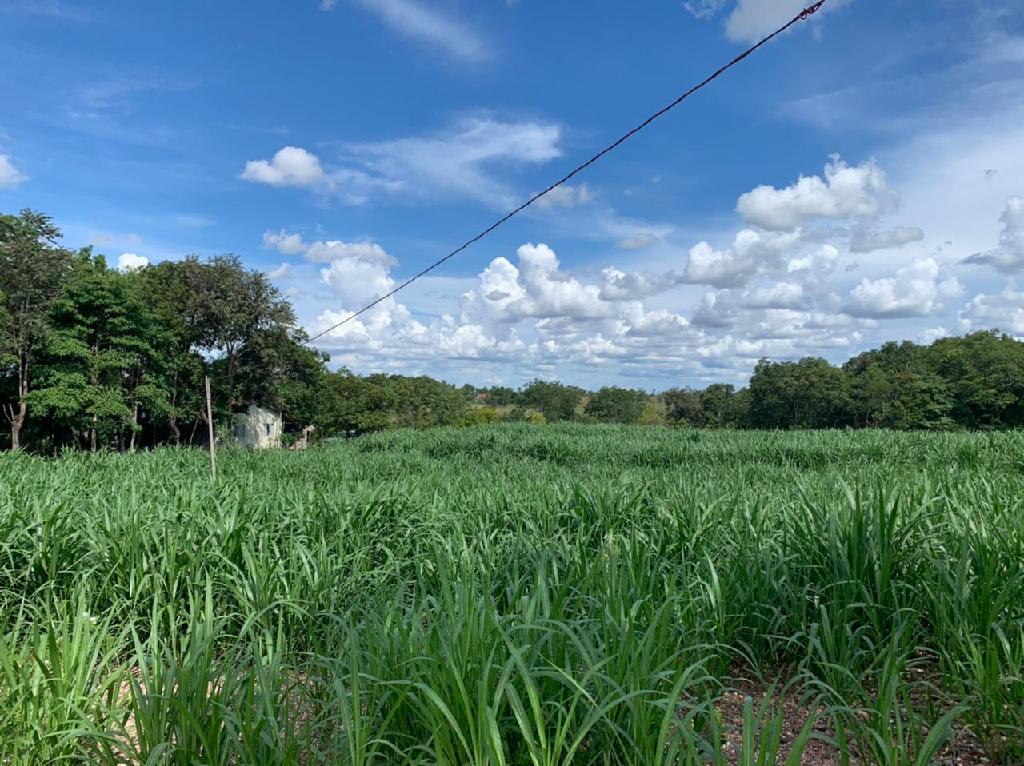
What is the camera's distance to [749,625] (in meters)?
2.85

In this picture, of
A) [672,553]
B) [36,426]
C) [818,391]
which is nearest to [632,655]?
[672,553]

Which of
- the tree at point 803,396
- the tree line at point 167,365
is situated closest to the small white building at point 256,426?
the tree line at point 167,365

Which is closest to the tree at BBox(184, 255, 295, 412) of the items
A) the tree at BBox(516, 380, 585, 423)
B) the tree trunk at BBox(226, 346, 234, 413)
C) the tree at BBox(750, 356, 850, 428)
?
the tree trunk at BBox(226, 346, 234, 413)

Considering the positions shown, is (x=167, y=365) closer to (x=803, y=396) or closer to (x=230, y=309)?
(x=230, y=309)

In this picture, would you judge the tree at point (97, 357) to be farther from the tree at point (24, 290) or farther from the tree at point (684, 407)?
the tree at point (684, 407)

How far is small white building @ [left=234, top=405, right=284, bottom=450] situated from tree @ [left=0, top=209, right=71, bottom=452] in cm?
826

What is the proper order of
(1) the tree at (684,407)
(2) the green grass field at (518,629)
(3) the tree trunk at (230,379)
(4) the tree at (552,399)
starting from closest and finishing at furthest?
(2) the green grass field at (518,629)
(3) the tree trunk at (230,379)
(1) the tree at (684,407)
(4) the tree at (552,399)

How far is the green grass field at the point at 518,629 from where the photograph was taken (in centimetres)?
177

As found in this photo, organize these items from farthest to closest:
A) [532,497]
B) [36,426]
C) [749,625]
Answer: [36,426] < [532,497] < [749,625]

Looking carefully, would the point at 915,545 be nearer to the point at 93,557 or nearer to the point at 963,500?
the point at 963,500

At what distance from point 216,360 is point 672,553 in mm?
28817

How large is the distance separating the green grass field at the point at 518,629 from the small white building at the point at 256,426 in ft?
84.1

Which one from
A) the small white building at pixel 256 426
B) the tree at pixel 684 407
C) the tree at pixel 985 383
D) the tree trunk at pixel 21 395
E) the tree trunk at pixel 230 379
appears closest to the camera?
the tree trunk at pixel 21 395

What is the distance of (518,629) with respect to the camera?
2154 mm
